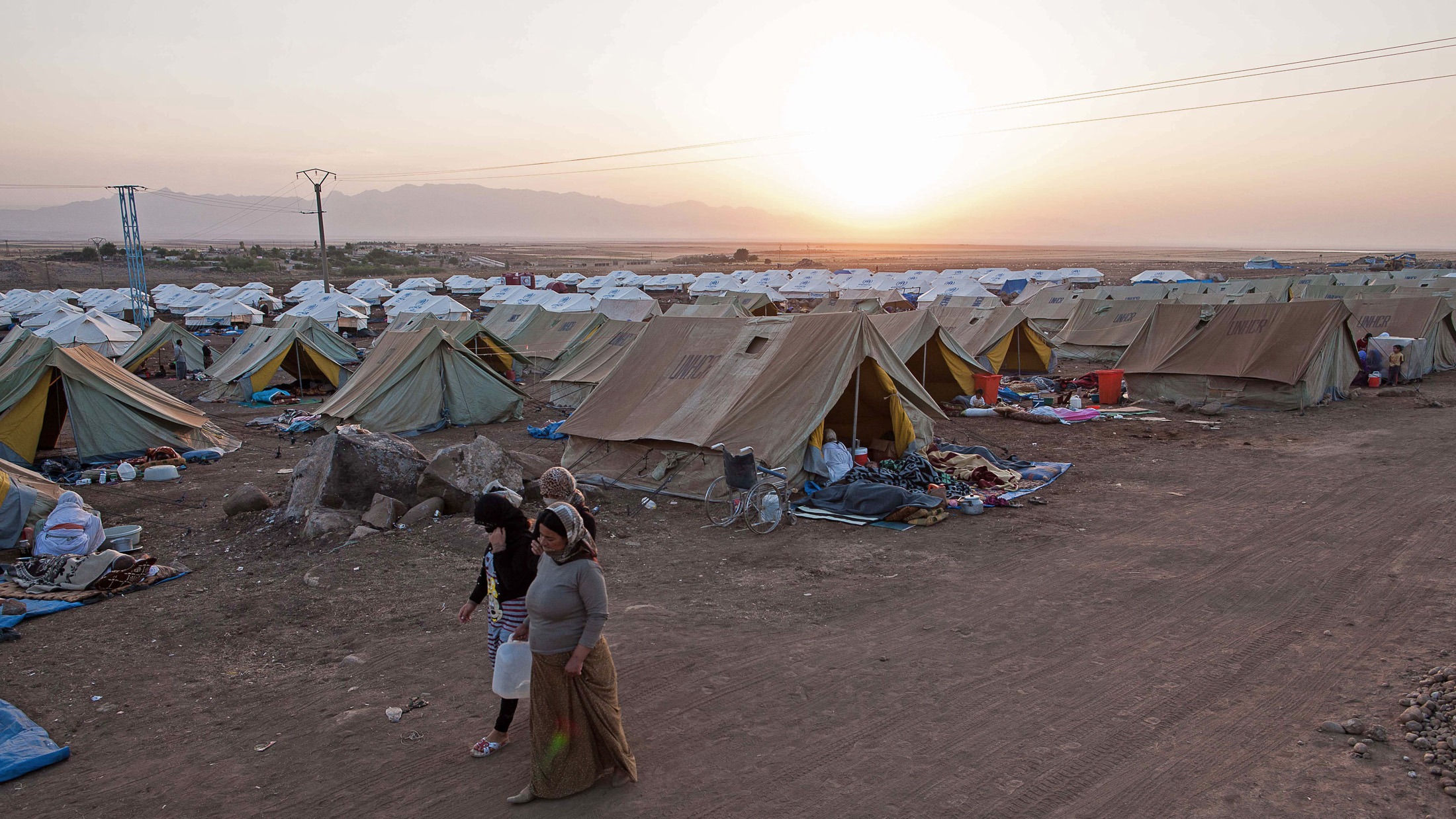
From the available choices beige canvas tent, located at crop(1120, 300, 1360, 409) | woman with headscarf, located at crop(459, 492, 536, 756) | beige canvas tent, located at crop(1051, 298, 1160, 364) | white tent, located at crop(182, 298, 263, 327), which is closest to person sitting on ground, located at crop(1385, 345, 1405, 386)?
beige canvas tent, located at crop(1120, 300, 1360, 409)

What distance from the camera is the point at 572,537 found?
13.2 ft

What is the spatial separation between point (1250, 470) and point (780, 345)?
277 inches

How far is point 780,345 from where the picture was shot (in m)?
12.4

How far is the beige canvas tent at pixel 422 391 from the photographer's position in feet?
58.4

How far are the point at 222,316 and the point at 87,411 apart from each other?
35493 mm

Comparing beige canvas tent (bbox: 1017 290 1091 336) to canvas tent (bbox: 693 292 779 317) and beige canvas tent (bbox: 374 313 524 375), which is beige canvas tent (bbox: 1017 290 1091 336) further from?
beige canvas tent (bbox: 374 313 524 375)

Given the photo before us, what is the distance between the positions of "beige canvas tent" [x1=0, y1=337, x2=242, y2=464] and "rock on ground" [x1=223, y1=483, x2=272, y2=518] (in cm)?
568

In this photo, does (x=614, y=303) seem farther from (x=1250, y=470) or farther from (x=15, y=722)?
(x=15, y=722)

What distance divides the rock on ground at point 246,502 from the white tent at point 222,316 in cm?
4000

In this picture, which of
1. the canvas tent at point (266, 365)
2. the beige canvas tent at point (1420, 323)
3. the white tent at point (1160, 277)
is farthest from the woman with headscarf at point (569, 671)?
the white tent at point (1160, 277)

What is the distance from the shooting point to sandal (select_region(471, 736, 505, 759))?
15.9ft

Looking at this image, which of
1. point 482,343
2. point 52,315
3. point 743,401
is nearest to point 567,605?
point 743,401

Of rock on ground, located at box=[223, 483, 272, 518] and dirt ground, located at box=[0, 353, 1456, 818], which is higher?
dirt ground, located at box=[0, 353, 1456, 818]

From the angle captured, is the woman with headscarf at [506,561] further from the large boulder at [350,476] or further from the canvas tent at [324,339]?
the canvas tent at [324,339]
